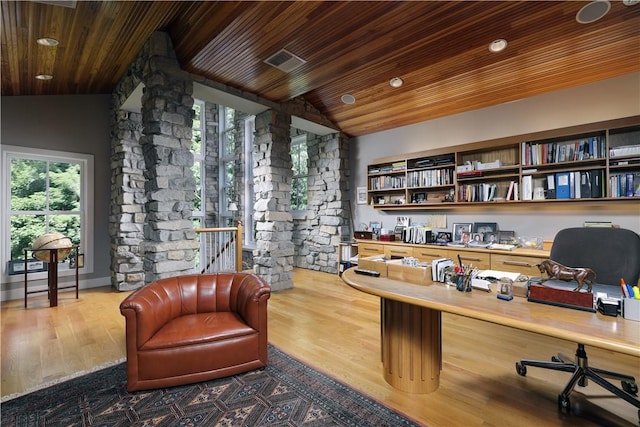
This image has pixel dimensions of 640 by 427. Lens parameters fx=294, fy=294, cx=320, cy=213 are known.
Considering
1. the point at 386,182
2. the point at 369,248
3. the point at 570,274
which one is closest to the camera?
the point at 570,274

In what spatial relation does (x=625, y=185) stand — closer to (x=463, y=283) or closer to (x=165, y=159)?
(x=463, y=283)

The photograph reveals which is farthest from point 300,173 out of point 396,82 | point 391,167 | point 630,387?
point 630,387

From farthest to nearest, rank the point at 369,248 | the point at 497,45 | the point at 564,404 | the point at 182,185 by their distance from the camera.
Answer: the point at 369,248, the point at 182,185, the point at 497,45, the point at 564,404

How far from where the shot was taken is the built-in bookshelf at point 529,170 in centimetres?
300

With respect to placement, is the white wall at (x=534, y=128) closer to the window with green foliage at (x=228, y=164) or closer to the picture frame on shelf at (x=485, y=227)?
the picture frame on shelf at (x=485, y=227)

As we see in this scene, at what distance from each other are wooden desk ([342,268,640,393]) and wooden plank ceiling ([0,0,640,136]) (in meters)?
2.25

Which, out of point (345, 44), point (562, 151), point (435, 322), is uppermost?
point (345, 44)

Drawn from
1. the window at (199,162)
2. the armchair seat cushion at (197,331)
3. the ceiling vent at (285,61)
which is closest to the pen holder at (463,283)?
the armchair seat cushion at (197,331)

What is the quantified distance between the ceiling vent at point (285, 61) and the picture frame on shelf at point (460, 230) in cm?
304

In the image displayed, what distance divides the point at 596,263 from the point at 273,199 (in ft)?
12.0

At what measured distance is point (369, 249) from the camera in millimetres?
4887

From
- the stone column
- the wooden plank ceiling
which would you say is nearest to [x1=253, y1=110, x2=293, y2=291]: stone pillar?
the wooden plank ceiling

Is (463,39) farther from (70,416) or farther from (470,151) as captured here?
(70,416)

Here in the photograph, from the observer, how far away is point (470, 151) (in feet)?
13.4
